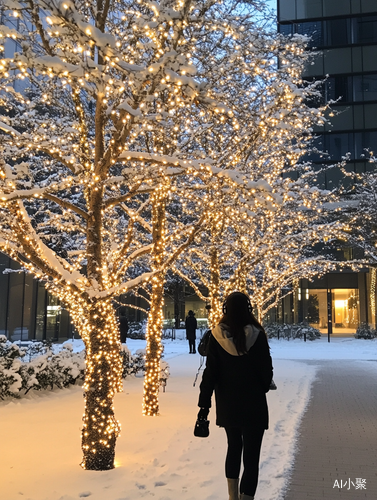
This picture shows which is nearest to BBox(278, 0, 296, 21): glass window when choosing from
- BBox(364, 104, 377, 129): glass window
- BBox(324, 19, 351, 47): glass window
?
BBox(324, 19, 351, 47): glass window

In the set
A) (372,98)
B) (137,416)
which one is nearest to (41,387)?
(137,416)

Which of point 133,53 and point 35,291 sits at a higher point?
point 133,53

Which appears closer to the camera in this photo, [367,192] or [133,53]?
[133,53]

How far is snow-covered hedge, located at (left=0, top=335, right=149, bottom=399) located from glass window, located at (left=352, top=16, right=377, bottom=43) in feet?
95.1

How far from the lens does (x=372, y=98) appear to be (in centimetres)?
3216

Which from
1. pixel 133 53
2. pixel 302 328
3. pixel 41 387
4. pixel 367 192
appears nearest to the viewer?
pixel 133 53

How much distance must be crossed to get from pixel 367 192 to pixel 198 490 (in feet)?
83.1

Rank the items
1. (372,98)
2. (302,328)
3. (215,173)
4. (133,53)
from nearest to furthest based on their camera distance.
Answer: (215,173) < (133,53) < (302,328) < (372,98)

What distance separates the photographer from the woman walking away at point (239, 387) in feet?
13.3

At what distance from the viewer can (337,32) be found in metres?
32.9

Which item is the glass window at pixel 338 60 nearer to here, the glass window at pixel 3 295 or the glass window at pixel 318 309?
the glass window at pixel 318 309

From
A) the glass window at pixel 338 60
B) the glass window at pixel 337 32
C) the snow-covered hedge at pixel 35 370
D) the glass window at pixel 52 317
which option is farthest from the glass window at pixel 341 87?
the snow-covered hedge at pixel 35 370

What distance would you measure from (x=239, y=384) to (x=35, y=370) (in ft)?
26.6

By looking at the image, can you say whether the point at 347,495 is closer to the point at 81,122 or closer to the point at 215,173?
the point at 215,173
